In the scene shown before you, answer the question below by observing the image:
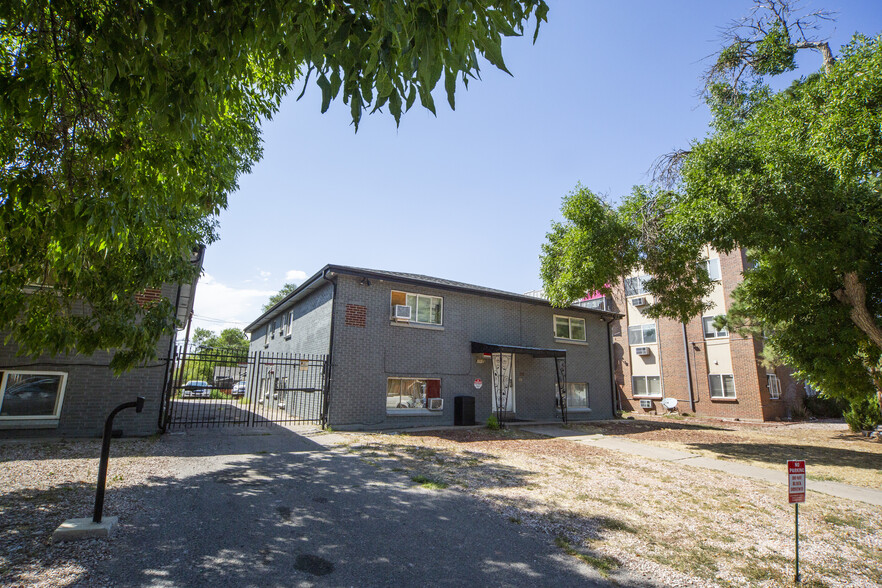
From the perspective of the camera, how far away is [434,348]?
15609 mm

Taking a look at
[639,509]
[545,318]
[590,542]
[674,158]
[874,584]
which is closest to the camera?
[874,584]

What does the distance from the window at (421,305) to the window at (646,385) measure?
19776mm

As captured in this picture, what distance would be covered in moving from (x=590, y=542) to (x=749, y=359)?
2534 centimetres

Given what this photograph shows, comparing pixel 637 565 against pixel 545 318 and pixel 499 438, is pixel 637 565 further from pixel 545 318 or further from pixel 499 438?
pixel 545 318

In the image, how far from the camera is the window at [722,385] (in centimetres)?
2519

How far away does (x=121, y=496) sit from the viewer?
18.1 ft

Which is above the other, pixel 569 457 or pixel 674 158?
pixel 674 158

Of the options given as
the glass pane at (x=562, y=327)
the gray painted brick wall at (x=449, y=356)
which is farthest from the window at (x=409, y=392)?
the glass pane at (x=562, y=327)

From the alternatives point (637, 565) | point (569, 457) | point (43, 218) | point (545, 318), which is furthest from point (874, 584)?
point (545, 318)

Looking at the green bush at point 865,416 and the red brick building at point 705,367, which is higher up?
the red brick building at point 705,367

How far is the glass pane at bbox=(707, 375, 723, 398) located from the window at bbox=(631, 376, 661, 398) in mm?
3109

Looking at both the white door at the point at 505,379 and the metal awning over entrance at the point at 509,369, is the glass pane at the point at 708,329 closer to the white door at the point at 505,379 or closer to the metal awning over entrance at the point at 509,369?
the metal awning over entrance at the point at 509,369

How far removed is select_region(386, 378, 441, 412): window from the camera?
14.8m

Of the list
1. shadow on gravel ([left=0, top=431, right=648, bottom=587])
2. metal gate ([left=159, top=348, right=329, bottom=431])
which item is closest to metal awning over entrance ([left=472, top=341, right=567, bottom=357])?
metal gate ([left=159, top=348, right=329, bottom=431])
